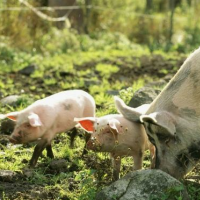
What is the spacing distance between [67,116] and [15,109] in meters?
1.94

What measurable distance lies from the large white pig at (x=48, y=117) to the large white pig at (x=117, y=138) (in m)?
0.67

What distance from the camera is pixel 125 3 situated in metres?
19.9

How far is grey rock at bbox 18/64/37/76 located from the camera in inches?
413

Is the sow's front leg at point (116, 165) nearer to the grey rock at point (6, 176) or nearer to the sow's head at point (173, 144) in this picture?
the sow's head at point (173, 144)

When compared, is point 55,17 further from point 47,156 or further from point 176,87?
point 176,87

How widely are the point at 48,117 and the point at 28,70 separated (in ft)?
16.2

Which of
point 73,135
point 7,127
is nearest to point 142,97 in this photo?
point 73,135

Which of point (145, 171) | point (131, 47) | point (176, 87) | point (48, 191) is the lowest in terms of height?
point (131, 47)

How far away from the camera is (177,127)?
4.73 metres

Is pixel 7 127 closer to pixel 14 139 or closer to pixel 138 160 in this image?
pixel 14 139

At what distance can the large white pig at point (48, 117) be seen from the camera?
564cm

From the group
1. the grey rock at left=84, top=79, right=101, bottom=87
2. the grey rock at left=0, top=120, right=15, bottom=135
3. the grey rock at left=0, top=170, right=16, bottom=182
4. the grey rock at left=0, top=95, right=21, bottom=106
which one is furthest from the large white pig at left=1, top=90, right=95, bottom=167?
the grey rock at left=84, top=79, right=101, bottom=87

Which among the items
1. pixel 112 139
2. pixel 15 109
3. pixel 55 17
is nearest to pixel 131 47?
pixel 55 17

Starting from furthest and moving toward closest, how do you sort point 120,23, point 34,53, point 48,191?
point 120,23 < point 34,53 < point 48,191
